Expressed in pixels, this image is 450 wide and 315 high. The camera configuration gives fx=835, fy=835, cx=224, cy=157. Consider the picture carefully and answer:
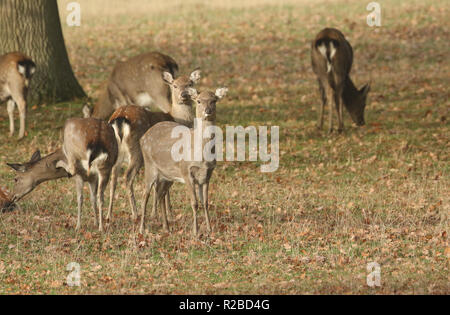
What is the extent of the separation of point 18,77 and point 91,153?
17.4ft

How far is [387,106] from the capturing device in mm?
16344

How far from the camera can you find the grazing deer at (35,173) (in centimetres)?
1032

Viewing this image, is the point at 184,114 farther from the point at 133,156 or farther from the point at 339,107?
the point at 339,107

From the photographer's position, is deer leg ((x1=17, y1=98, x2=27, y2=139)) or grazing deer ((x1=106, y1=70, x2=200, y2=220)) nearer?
grazing deer ((x1=106, y1=70, x2=200, y2=220))

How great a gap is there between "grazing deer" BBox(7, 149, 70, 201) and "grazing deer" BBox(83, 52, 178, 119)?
332cm

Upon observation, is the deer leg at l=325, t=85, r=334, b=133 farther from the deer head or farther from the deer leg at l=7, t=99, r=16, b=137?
the deer leg at l=7, t=99, r=16, b=137

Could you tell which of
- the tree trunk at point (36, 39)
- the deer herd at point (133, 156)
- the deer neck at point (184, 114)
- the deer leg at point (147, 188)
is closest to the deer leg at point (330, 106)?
the deer herd at point (133, 156)

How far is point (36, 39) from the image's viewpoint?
628 inches

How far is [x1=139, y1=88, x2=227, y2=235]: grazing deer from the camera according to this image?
9.03m

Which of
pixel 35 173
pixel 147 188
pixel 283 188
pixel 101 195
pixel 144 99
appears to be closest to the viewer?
pixel 101 195

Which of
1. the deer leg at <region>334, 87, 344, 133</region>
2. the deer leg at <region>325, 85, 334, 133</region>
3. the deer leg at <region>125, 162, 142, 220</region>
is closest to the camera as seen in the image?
the deer leg at <region>125, 162, 142, 220</region>

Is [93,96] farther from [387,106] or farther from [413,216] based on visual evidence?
[413,216]

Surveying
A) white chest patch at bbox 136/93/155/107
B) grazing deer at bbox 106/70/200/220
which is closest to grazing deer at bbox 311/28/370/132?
white chest patch at bbox 136/93/155/107

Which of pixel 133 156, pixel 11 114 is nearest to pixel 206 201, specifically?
pixel 133 156
